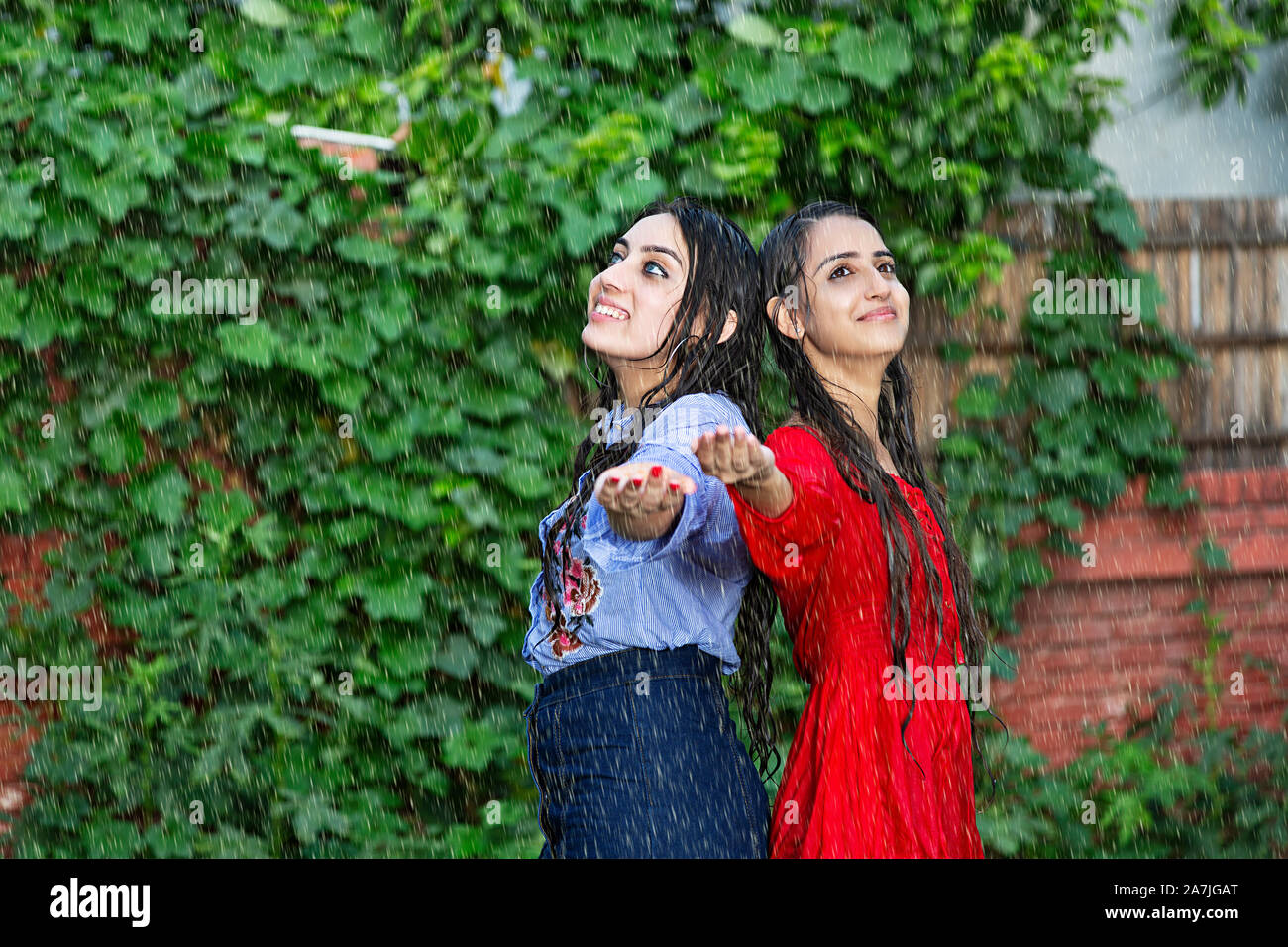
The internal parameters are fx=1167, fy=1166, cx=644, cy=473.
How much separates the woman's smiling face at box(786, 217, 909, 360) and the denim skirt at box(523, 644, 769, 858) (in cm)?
54

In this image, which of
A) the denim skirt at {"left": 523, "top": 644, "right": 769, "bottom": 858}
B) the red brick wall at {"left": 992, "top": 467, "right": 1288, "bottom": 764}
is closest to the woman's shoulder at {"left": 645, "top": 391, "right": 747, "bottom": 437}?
the denim skirt at {"left": 523, "top": 644, "right": 769, "bottom": 858}

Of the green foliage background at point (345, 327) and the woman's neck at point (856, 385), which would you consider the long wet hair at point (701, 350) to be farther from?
the green foliage background at point (345, 327)

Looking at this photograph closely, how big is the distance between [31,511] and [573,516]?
247cm

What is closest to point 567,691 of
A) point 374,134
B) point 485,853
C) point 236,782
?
point 485,853

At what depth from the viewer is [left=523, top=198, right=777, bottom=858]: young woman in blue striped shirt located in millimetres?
1635

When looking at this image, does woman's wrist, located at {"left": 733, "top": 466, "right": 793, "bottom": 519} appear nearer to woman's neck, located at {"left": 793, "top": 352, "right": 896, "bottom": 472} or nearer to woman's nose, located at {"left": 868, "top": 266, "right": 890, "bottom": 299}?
woman's neck, located at {"left": 793, "top": 352, "right": 896, "bottom": 472}

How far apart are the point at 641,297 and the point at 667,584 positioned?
444 mm

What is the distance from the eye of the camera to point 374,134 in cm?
358

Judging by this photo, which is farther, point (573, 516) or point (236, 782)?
point (236, 782)

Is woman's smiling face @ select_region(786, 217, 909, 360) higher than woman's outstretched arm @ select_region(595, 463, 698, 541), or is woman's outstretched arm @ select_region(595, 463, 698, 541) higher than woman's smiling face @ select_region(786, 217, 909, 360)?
woman's smiling face @ select_region(786, 217, 909, 360)

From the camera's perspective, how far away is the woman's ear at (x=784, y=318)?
73.0 inches

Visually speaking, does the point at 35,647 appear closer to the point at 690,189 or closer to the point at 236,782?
the point at 236,782
